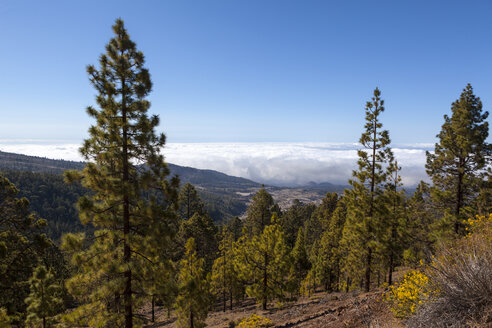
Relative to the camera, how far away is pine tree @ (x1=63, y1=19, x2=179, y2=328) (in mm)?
8719

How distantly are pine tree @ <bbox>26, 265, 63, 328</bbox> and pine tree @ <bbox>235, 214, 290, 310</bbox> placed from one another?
14365 millimetres

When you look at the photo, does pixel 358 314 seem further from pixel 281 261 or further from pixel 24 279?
pixel 24 279

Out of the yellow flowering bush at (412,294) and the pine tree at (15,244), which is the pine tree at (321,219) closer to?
the yellow flowering bush at (412,294)

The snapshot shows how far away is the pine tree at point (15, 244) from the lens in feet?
45.0

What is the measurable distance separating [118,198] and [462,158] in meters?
23.6

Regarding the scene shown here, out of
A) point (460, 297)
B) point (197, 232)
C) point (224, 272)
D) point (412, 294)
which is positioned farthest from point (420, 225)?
point (460, 297)

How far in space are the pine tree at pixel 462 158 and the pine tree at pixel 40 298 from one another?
28815mm

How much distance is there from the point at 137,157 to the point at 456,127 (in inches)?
900

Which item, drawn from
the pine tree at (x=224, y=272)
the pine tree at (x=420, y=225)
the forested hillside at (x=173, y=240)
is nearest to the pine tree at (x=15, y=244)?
the forested hillside at (x=173, y=240)

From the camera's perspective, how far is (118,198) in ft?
29.6

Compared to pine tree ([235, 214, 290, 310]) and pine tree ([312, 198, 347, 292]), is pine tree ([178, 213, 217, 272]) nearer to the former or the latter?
pine tree ([235, 214, 290, 310])

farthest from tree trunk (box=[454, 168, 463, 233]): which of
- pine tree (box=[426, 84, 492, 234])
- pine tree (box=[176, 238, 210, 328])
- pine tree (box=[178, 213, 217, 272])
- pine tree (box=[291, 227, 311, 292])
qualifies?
pine tree (box=[178, 213, 217, 272])

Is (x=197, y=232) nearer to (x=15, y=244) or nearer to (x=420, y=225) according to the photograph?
(x=15, y=244)

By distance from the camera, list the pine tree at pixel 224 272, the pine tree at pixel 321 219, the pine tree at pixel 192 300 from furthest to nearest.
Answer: the pine tree at pixel 321 219
the pine tree at pixel 224 272
the pine tree at pixel 192 300
